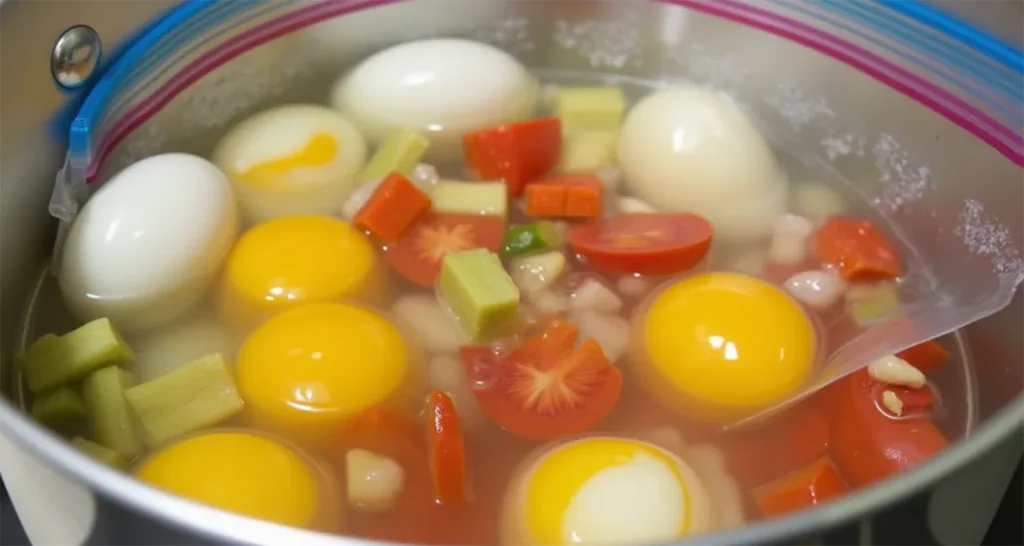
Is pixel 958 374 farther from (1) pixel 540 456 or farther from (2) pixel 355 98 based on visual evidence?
(2) pixel 355 98

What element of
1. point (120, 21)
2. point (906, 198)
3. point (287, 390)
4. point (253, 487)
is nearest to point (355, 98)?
point (120, 21)

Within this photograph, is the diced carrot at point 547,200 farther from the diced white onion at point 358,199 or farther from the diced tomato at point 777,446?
the diced tomato at point 777,446

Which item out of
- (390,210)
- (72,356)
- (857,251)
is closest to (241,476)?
(72,356)

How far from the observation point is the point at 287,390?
2.88ft

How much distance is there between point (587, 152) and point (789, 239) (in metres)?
0.26

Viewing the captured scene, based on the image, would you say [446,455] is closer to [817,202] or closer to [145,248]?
[145,248]

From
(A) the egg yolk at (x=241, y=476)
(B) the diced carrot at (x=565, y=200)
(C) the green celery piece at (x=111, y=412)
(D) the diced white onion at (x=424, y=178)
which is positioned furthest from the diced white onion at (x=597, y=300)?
(C) the green celery piece at (x=111, y=412)

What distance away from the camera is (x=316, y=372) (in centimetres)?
88

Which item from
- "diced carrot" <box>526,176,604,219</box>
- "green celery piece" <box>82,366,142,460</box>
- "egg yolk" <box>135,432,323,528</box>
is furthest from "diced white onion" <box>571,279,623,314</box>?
"green celery piece" <box>82,366,142,460</box>

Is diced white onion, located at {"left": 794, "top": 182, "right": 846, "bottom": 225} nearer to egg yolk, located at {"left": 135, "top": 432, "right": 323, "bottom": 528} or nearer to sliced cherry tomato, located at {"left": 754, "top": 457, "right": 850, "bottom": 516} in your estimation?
sliced cherry tomato, located at {"left": 754, "top": 457, "right": 850, "bottom": 516}

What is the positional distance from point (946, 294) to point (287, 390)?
71 cm

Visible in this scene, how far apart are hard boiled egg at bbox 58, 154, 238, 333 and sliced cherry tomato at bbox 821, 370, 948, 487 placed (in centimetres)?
64

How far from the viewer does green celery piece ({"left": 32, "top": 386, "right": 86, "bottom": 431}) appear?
873mm

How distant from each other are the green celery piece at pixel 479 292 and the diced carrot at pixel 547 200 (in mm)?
121
